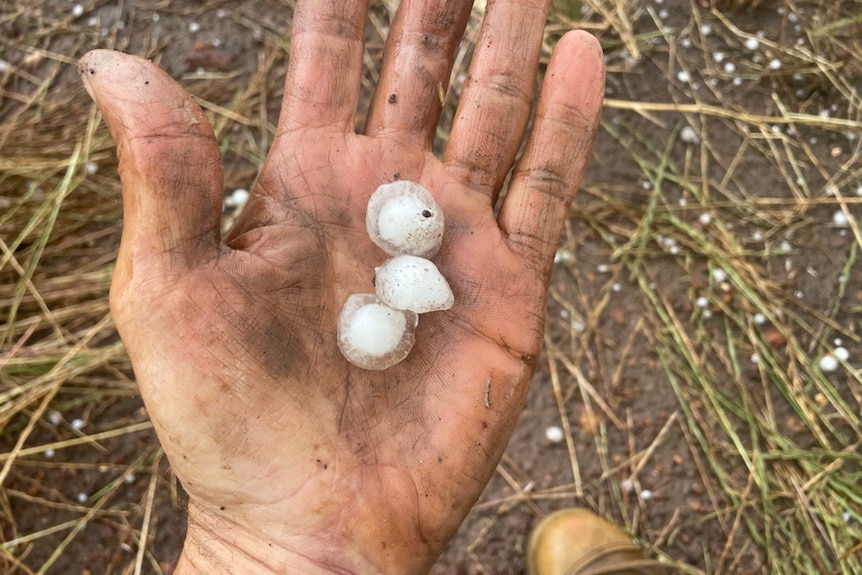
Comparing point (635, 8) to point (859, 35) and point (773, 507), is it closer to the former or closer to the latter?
point (859, 35)

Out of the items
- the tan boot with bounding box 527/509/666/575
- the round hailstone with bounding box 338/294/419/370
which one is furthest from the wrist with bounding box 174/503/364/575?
the tan boot with bounding box 527/509/666/575

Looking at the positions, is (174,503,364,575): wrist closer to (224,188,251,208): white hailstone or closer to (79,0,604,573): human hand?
(79,0,604,573): human hand

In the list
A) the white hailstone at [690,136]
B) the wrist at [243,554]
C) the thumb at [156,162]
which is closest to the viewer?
the thumb at [156,162]

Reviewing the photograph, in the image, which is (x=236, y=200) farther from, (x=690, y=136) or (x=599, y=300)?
(x=690, y=136)

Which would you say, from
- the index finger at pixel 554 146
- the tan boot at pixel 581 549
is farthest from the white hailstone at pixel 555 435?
the index finger at pixel 554 146

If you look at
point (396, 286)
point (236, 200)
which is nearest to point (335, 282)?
point (396, 286)

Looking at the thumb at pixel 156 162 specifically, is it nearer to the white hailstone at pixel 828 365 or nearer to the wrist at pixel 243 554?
the wrist at pixel 243 554
